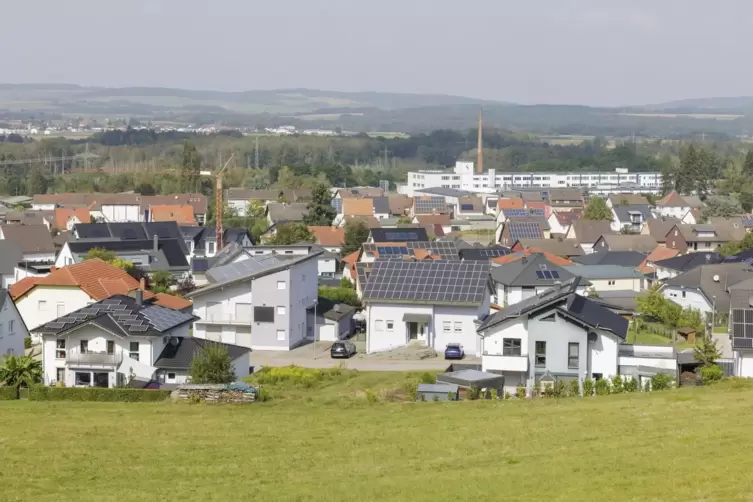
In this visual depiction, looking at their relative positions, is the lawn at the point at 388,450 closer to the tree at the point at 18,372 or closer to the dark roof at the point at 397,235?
the tree at the point at 18,372

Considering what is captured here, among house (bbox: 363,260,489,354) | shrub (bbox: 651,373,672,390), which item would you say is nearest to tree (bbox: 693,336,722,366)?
shrub (bbox: 651,373,672,390)

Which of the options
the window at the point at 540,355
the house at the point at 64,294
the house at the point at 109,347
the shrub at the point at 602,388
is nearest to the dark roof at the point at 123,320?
the house at the point at 109,347

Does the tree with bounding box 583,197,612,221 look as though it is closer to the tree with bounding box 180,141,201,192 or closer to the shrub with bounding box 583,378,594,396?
the tree with bounding box 180,141,201,192

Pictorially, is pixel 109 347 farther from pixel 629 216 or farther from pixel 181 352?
pixel 629 216

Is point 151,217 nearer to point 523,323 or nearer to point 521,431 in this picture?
point 523,323

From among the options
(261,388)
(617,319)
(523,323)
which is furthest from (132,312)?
(617,319)

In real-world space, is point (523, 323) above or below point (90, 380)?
above

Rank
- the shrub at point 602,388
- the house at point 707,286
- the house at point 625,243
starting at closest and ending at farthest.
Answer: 1. the shrub at point 602,388
2. the house at point 707,286
3. the house at point 625,243

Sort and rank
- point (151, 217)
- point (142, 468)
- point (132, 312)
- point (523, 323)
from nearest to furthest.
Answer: point (142, 468)
point (523, 323)
point (132, 312)
point (151, 217)
